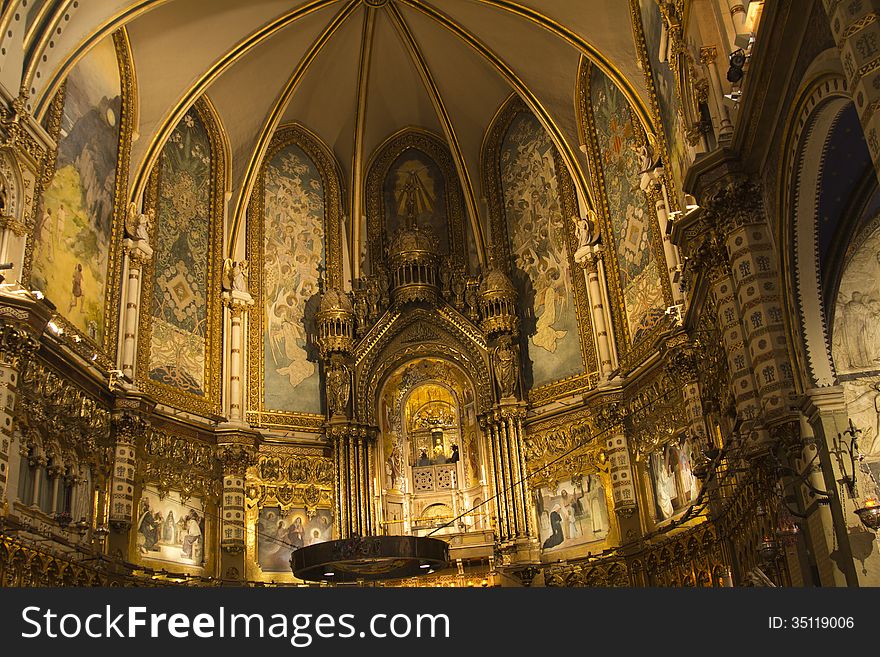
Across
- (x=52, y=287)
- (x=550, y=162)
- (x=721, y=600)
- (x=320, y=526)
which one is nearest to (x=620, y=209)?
(x=550, y=162)

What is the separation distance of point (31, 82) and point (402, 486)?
1404 cm

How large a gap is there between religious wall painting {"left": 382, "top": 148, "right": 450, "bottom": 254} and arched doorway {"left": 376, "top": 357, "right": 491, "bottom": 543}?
4795 mm

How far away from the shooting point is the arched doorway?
25078 millimetres

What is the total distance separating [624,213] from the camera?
921 inches

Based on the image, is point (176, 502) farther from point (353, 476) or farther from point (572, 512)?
point (572, 512)

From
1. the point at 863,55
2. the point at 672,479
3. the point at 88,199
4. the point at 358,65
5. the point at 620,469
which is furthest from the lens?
the point at 358,65

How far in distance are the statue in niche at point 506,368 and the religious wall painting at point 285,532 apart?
589 centimetres

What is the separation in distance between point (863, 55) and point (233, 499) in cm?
1863

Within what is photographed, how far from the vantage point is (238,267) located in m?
26.3

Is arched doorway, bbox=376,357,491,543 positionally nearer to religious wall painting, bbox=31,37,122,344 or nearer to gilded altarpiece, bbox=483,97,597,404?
gilded altarpiece, bbox=483,97,597,404

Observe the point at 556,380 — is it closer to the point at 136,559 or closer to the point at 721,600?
the point at 136,559

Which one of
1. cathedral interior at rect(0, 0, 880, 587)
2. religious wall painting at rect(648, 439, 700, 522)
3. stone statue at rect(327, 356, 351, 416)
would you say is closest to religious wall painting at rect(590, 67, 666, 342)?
cathedral interior at rect(0, 0, 880, 587)

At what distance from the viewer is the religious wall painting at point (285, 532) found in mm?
23766

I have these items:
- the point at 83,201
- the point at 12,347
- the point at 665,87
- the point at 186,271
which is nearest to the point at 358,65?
the point at 186,271
